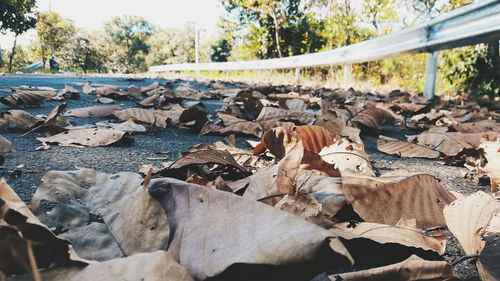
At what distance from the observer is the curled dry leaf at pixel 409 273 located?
1.79 ft

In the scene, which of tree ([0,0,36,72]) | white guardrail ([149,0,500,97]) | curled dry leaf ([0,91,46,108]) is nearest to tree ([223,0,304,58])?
white guardrail ([149,0,500,97])

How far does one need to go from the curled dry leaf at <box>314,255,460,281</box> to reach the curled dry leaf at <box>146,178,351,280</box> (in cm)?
12

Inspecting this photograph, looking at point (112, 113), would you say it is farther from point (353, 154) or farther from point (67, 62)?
point (67, 62)

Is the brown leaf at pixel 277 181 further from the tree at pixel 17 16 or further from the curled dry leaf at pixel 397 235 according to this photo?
the tree at pixel 17 16

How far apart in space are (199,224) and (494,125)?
190 centimetres

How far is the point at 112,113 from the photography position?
2.00m

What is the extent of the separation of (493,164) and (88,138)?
50.8 inches

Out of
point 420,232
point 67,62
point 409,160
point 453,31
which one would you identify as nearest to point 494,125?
point 409,160

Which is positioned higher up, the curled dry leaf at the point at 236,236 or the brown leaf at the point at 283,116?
the brown leaf at the point at 283,116

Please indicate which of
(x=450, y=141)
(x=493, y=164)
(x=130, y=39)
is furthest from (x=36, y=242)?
(x=130, y=39)

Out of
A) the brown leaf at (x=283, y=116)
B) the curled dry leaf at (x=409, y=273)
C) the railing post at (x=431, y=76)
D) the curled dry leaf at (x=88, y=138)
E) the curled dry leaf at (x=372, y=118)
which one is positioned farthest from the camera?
the railing post at (x=431, y=76)

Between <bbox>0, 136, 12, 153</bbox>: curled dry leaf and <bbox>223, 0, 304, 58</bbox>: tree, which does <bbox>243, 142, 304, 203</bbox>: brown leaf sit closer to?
<bbox>0, 136, 12, 153</bbox>: curled dry leaf

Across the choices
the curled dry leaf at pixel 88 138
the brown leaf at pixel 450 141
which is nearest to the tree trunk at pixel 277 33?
the brown leaf at pixel 450 141

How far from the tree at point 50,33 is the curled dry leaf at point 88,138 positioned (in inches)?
1451
